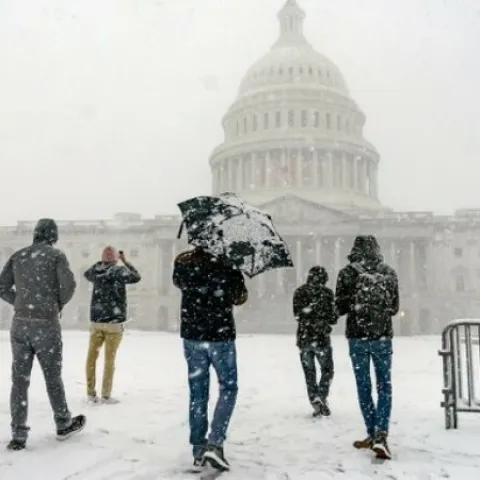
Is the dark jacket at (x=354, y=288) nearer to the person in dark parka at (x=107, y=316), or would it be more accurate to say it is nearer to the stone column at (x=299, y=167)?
the person in dark parka at (x=107, y=316)

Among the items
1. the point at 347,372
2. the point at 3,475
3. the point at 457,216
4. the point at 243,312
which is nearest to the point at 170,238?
the point at 243,312

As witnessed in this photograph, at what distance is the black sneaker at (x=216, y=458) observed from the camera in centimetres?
512

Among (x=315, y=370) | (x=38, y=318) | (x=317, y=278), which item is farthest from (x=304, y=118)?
(x=38, y=318)

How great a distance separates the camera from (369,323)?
19.9 ft

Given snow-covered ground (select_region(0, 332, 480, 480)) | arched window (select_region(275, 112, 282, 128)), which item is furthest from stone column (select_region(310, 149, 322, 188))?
snow-covered ground (select_region(0, 332, 480, 480))

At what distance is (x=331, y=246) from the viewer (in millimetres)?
57844

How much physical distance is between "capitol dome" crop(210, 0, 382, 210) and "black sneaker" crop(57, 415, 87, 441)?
57.1 metres

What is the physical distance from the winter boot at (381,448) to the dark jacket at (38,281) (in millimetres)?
3472

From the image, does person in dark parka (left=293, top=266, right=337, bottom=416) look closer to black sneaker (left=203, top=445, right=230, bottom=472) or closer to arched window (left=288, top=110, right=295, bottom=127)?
black sneaker (left=203, top=445, right=230, bottom=472)

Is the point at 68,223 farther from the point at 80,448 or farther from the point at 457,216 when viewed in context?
the point at 80,448

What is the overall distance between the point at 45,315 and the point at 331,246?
52.9 meters

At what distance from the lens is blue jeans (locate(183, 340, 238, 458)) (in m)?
5.36

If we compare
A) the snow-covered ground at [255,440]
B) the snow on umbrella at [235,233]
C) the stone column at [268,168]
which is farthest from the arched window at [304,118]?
the snow on umbrella at [235,233]

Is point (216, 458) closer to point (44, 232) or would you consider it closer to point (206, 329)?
point (206, 329)
